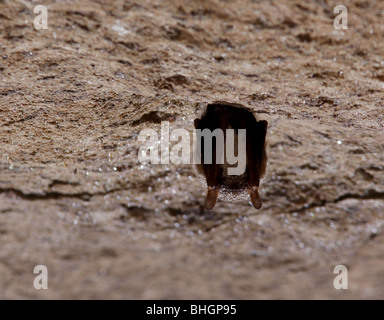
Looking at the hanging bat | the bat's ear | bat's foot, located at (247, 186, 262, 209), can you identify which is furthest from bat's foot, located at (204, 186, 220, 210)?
the bat's ear

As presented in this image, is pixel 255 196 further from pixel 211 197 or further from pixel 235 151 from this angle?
pixel 235 151

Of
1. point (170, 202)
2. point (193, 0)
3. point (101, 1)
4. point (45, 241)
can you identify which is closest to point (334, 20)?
point (193, 0)

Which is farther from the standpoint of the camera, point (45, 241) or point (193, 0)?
point (193, 0)

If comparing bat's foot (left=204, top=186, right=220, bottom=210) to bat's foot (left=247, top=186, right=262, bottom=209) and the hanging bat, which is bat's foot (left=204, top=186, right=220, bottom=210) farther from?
bat's foot (left=247, top=186, right=262, bottom=209)

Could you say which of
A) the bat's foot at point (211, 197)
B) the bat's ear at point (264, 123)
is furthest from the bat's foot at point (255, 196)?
the bat's ear at point (264, 123)
